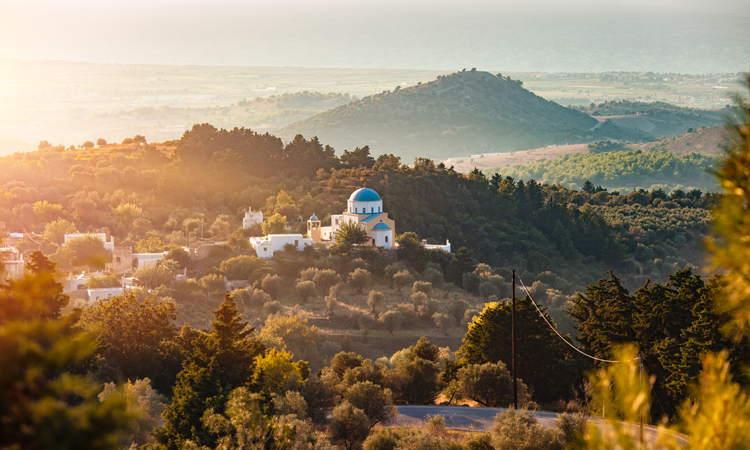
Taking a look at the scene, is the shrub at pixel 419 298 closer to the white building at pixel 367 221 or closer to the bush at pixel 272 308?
the bush at pixel 272 308

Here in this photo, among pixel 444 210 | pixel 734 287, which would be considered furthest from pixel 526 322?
pixel 444 210

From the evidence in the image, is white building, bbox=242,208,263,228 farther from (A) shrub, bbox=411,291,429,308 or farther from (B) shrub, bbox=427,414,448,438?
(B) shrub, bbox=427,414,448,438

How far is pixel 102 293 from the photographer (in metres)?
38.9

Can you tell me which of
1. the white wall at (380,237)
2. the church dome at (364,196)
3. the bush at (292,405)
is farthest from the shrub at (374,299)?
the bush at (292,405)

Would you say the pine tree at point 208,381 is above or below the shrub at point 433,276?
above

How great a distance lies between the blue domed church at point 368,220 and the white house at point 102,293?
53.5 feet

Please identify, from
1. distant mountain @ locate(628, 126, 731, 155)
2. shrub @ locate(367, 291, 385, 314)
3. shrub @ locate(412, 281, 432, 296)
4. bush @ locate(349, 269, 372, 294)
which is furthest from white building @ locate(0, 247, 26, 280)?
distant mountain @ locate(628, 126, 731, 155)

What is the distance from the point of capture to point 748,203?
4133 mm

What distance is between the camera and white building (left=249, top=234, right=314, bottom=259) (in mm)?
49094

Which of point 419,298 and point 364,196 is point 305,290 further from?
point 364,196

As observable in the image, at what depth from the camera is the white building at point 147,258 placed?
4566cm

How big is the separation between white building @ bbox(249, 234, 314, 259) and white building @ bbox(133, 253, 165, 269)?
21.1 feet

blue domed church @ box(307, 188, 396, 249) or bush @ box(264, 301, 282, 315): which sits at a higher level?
blue domed church @ box(307, 188, 396, 249)

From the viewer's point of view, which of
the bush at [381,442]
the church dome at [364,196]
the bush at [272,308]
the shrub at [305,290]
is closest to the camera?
the bush at [381,442]
